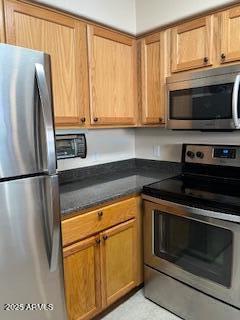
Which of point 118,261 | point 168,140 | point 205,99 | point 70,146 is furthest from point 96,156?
point 205,99

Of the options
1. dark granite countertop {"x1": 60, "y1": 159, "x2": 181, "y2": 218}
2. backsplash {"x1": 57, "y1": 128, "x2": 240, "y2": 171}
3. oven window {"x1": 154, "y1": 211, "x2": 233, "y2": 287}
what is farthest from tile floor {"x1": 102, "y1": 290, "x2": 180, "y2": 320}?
backsplash {"x1": 57, "y1": 128, "x2": 240, "y2": 171}

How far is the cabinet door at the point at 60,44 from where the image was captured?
4.98 ft

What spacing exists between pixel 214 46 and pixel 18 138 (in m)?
1.51

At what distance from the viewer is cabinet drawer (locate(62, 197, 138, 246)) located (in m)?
1.54

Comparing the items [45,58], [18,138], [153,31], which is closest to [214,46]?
[153,31]

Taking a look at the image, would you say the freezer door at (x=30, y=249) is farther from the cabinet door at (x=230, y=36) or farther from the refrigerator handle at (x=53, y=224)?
the cabinet door at (x=230, y=36)

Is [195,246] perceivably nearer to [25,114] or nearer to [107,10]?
[25,114]

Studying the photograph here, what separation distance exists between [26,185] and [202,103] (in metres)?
1.34

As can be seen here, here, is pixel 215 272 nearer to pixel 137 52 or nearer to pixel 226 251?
pixel 226 251

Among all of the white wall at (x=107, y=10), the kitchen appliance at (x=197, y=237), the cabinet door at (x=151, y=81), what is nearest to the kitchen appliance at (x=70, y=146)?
the kitchen appliance at (x=197, y=237)

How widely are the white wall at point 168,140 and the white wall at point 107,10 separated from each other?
97 centimetres

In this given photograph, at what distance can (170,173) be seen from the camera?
2.46 metres

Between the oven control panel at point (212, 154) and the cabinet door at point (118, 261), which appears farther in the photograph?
the oven control panel at point (212, 154)

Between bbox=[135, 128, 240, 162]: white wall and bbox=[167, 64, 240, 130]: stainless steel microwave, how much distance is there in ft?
1.19
